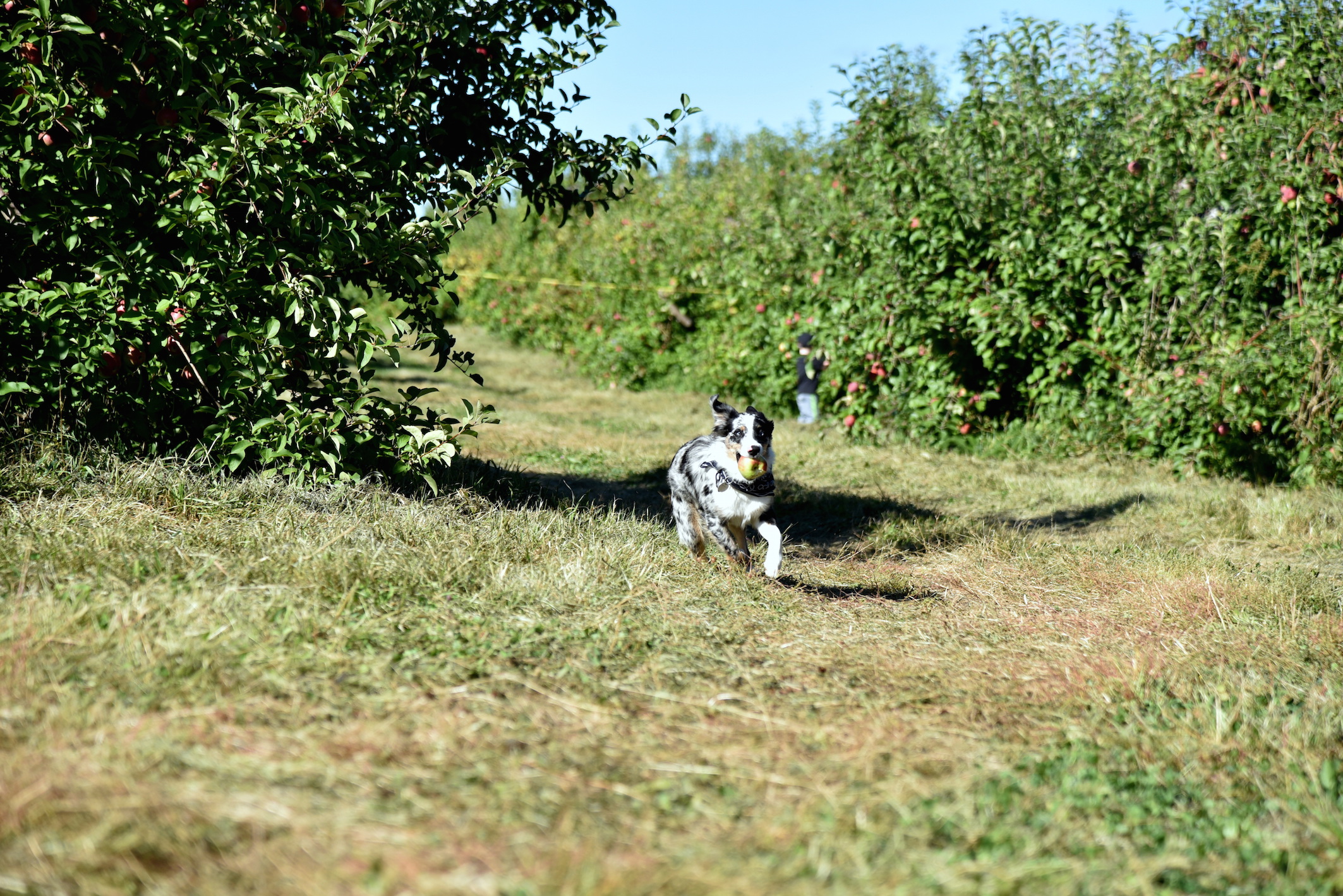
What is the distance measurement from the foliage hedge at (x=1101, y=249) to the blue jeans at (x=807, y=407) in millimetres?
518

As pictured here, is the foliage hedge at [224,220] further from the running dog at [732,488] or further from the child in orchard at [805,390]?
the child in orchard at [805,390]

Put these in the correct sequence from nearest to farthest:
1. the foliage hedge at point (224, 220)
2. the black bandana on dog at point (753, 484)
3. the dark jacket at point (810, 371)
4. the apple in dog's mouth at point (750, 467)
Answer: the foliage hedge at point (224, 220) → the apple in dog's mouth at point (750, 467) → the black bandana on dog at point (753, 484) → the dark jacket at point (810, 371)

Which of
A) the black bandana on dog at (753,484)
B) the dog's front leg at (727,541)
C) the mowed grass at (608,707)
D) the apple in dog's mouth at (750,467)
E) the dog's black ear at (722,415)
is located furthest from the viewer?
the dog's black ear at (722,415)

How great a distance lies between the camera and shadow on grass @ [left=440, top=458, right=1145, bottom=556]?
6531mm

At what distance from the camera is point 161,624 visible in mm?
3434

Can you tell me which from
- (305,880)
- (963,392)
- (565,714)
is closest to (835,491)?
(963,392)

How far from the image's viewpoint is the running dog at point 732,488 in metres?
5.20

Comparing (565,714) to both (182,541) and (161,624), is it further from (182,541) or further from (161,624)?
(182,541)

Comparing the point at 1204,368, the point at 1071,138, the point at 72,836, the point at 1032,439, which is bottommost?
the point at 72,836

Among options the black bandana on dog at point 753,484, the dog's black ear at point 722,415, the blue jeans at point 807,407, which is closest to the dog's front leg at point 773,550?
the black bandana on dog at point 753,484

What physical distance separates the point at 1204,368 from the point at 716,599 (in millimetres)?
5655

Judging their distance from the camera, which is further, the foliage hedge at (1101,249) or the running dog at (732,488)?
the foliage hedge at (1101,249)

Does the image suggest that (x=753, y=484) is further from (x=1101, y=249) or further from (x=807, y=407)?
(x=807, y=407)

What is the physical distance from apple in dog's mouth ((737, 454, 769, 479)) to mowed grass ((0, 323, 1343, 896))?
1.63ft
